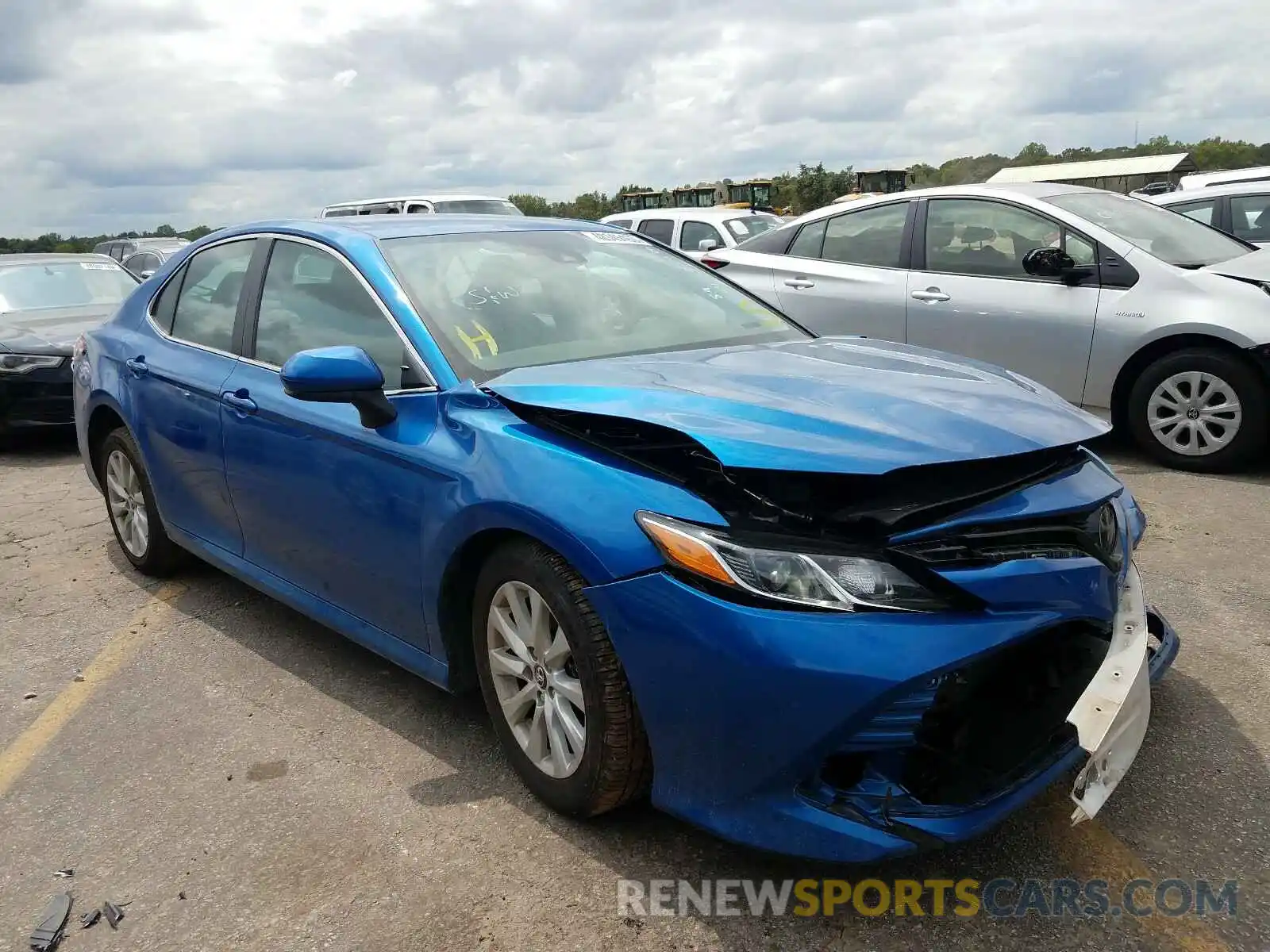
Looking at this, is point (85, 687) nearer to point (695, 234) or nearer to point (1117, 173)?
point (695, 234)

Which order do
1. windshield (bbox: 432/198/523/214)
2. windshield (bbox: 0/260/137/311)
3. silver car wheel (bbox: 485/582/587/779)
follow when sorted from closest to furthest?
silver car wheel (bbox: 485/582/587/779), windshield (bbox: 0/260/137/311), windshield (bbox: 432/198/523/214)

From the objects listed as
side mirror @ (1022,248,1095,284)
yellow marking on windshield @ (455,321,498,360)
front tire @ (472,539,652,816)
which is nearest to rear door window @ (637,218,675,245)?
side mirror @ (1022,248,1095,284)

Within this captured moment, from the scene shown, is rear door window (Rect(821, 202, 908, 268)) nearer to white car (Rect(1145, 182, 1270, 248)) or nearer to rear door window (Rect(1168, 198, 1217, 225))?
white car (Rect(1145, 182, 1270, 248))

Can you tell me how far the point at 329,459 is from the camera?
3197mm

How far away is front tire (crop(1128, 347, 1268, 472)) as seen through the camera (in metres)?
5.58

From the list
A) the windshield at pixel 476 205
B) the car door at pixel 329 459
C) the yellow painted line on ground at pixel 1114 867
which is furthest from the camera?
the windshield at pixel 476 205

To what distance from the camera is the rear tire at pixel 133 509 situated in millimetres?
4523

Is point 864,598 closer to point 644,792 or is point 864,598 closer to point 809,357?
point 644,792

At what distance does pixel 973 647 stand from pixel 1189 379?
4487 millimetres

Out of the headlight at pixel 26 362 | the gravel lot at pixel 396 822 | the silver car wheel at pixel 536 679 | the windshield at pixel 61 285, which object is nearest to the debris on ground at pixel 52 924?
the gravel lot at pixel 396 822

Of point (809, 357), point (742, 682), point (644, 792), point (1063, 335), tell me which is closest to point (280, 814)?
point (644, 792)

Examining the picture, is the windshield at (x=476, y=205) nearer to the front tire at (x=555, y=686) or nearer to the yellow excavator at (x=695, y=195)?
the front tire at (x=555, y=686)

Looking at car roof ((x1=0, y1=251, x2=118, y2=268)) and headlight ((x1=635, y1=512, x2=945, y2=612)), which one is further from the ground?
car roof ((x1=0, y1=251, x2=118, y2=268))

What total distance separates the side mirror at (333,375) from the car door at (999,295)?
13.2 ft
